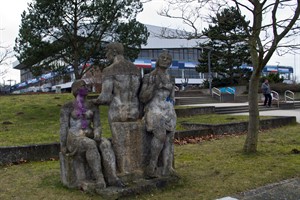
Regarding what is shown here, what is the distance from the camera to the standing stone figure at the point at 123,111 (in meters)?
5.94

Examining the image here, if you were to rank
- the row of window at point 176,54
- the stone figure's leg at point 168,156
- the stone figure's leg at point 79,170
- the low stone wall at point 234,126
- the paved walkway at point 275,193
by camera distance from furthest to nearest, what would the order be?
the row of window at point 176,54 → the low stone wall at point 234,126 → the stone figure's leg at point 168,156 → the stone figure's leg at point 79,170 → the paved walkway at point 275,193

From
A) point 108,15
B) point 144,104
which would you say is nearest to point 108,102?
point 144,104

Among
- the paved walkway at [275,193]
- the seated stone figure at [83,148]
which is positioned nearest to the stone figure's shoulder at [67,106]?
the seated stone figure at [83,148]

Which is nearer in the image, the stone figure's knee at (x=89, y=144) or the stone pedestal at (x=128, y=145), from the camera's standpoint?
the stone figure's knee at (x=89, y=144)

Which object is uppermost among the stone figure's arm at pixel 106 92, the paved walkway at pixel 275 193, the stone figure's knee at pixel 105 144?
the stone figure's arm at pixel 106 92

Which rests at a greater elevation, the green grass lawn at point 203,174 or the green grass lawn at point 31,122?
the green grass lawn at point 31,122

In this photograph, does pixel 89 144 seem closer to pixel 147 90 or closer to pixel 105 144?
pixel 105 144

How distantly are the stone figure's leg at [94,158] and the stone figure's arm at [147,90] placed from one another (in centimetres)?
107

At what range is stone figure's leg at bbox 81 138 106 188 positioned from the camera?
560 centimetres

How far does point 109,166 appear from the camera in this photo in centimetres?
571

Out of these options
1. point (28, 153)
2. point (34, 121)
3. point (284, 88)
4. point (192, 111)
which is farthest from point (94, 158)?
point (284, 88)

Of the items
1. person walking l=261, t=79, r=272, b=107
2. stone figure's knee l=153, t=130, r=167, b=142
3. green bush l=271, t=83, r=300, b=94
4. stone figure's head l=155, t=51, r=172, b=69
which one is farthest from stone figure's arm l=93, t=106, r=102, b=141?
green bush l=271, t=83, r=300, b=94

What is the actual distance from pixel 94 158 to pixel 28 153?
3.68m

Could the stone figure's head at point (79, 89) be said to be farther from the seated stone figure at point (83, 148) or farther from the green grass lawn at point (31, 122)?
the green grass lawn at point (31, 122)
